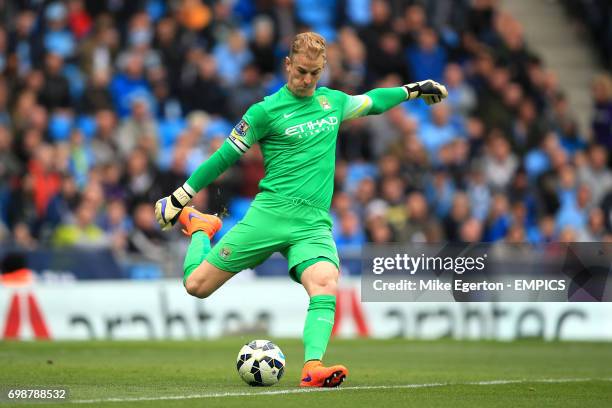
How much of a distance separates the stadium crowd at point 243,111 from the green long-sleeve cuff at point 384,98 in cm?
867

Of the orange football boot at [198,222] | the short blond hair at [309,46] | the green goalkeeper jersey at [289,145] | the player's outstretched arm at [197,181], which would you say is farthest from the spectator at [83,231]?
the short blond hair at [309,46]

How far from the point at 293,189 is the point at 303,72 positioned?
2.98 ft

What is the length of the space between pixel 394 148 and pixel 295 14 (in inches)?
144

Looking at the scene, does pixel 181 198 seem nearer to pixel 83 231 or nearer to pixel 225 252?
pixel 225 252

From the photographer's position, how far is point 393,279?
15133 millimetres

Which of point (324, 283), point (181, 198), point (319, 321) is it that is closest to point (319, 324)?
point (319, 321)

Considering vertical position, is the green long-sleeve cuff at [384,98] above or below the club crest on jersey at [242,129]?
above

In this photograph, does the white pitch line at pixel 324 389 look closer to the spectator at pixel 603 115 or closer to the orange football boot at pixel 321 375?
the orange football boot at pixel 321 375

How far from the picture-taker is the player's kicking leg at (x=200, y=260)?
410 inches

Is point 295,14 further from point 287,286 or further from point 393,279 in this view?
point 393,279

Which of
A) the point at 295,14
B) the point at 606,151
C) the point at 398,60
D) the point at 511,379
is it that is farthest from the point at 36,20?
the point at 511,379

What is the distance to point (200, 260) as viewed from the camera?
34.9ft

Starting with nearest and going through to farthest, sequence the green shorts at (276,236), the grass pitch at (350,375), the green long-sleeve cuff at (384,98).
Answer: the grass pitch at (350,375) → the green shorts at (276,236) → the green long-sleeve cuff at (384,98)

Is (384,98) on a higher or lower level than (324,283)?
higher
